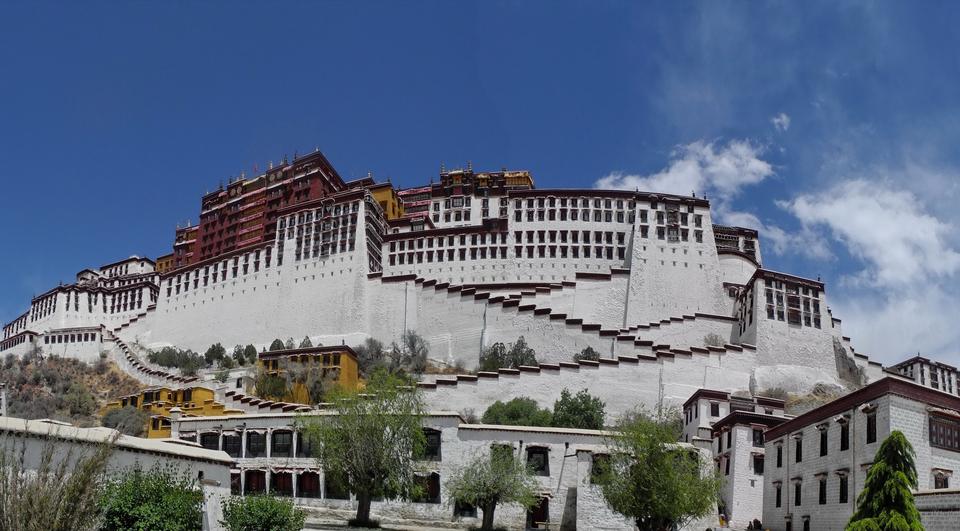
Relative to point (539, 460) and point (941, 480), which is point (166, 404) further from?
point (941, 480)

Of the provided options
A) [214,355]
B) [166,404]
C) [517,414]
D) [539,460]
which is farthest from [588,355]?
[214,355]

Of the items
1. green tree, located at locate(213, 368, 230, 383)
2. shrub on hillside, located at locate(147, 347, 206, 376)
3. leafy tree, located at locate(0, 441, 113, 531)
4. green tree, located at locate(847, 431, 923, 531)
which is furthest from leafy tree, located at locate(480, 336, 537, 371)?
leafy tree, located at locate(0, 441, 113, 531)

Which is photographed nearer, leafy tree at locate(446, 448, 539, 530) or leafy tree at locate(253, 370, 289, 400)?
leafy tree at locate(446, 448, 539, 530)

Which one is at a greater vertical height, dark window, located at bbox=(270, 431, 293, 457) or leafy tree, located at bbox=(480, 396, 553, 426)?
leafy tree, located at bbox=(480, 396, 553, 426)

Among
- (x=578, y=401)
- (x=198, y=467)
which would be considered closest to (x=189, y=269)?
(x=578, y=401)

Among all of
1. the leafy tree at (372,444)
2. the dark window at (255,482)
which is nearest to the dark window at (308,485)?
the dark window at (255,482)

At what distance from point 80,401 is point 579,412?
4009cm

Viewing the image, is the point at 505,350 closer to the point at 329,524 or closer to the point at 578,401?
the point at 578,401

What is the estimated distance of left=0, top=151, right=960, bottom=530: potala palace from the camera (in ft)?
194

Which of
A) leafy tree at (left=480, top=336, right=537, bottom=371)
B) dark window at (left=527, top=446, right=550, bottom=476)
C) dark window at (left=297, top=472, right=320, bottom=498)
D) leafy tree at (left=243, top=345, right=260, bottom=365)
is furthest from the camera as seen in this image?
leafy tree at (left=243, top=345, right=260, bottom=365)

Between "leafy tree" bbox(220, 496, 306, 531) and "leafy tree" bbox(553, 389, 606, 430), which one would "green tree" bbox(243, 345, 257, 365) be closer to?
"leafy tree" bbox(553, 389, 606, 430)

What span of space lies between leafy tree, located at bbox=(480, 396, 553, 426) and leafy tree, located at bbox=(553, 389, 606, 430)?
2.10 feet

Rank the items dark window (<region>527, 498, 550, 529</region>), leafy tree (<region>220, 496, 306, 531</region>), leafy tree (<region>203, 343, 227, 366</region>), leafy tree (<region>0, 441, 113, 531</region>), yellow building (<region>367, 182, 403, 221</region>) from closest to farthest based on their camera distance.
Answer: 1. leafy tree (<region>0, 441, 113, 531</region>)
2. leafy tree (<region>220, 496, 306, 531</region>)
3. dark window (<region>527, 498, 550, 529</region>)
4. leafy tree (<region>203, 343, 227, 366</region>)
5. yellow building (<region>367, 182, 403, 221</region>)

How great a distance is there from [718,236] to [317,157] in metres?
41.2
